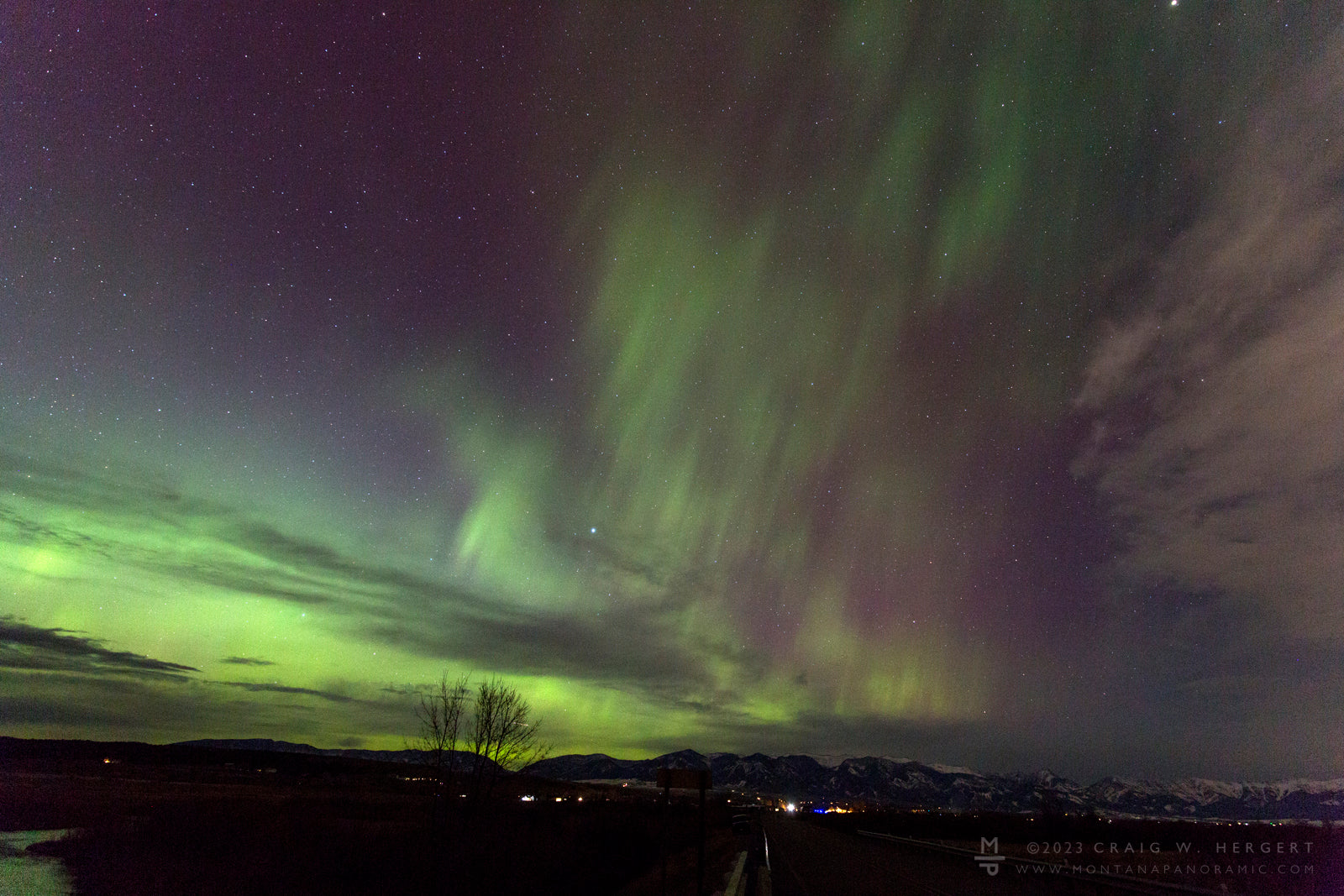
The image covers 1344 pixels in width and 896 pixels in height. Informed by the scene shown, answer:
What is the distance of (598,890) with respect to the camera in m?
24.2

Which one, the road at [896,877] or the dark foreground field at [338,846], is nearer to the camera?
the road at [896,877]

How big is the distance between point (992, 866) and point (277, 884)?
25.6 m

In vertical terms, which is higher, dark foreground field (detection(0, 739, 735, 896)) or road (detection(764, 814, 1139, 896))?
road (detection(764, 814, 1139, 896))

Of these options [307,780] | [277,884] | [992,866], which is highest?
[992,866]

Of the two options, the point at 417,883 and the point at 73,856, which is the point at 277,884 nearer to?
the point at 417,883

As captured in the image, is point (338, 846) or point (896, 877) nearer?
point (896, 877)

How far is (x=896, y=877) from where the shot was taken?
24.6 m

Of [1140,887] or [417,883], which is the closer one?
[1140,887]

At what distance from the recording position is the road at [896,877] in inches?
816

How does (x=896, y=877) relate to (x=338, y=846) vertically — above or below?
above

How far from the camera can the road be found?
68.0 feet

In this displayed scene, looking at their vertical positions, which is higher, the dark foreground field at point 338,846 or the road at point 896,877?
→ the road at point 896,877

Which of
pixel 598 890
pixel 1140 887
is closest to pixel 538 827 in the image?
pixel 598 890

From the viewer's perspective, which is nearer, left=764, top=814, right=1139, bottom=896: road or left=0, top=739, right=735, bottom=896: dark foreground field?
left=764, top=814, right=1139, bottom=896: road
